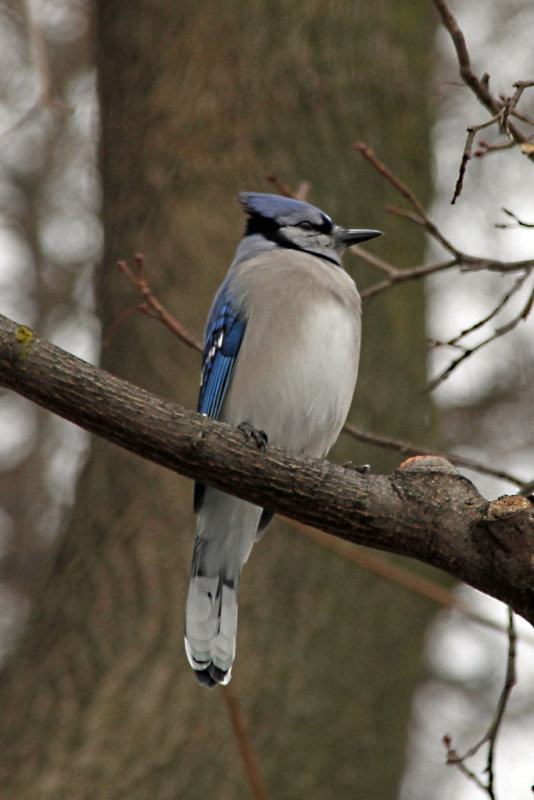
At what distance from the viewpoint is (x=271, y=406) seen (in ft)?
13.5

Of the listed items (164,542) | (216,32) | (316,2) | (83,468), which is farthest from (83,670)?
(316,2)

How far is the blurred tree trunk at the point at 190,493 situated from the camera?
5.06m

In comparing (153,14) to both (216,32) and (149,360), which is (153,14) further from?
(149,360)

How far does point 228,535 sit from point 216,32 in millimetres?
3253

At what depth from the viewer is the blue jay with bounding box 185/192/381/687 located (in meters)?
4.07

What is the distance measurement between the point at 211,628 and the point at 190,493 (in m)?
1.49

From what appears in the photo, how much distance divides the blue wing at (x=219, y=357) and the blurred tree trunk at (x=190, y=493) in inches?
45.2

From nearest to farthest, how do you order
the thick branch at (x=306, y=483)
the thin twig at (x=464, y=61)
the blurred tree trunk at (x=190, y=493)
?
the thick branch at (x=306, y=483)
the thin twig at (x=464, y=61)
the blurred tree trunk at (x=190, y=493)

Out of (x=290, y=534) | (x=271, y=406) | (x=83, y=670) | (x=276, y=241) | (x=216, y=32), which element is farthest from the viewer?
(x=216, y=32)

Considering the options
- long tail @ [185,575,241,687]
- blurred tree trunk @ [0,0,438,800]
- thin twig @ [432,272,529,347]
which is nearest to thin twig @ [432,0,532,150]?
thin twig @ [432,272,529,347]

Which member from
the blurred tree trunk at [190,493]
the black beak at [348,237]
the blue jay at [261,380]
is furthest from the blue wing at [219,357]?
the blurred tree trunk at [190,493]

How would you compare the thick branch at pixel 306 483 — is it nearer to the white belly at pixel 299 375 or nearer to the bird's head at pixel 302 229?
the white belly at pixel 299 375

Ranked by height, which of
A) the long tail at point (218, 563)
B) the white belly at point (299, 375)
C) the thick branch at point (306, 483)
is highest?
the white belly at point (299, 375)

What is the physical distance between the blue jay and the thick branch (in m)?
1.12
